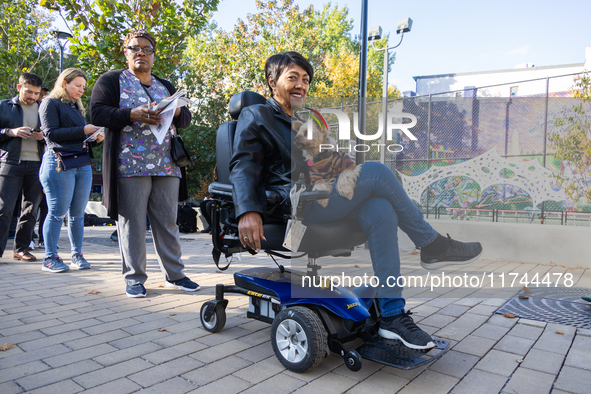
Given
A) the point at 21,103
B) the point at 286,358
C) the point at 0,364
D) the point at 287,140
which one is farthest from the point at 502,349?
the point at 21,103

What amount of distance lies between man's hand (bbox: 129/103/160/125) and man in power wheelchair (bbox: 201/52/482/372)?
→ 3.95 feet

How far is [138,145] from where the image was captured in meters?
3.28

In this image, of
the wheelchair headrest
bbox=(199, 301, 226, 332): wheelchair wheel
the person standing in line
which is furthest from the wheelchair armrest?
the person standing in line

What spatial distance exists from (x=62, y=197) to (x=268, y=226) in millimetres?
3164

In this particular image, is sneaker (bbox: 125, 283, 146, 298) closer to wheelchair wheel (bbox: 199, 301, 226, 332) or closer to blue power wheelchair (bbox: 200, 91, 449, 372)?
wheelchair wheel (bbox: 199, 301, 226, 332)

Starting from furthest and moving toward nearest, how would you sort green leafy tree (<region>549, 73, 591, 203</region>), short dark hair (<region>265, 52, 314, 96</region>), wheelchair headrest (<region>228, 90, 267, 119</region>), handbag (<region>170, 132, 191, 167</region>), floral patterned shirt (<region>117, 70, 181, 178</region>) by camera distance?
green leafy tree (<region>549, 73, 591, 203</region>), handbag (<region>170, 132, 191, 167</region>), floral patterned shirt (<region>117, 70, 181, 178</region>), wheelchair headrest (<region>228, 90, 267, 119</region>), short dark hair (<region>265, 52, 314, 96</region>)

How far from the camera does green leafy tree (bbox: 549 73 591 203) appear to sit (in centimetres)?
465

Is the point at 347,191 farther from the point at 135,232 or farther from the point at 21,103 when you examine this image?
the point at 21,103

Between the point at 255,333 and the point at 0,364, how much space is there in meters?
1.31

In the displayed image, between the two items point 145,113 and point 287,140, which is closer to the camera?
point 287,140

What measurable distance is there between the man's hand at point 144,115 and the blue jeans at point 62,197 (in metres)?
1.66

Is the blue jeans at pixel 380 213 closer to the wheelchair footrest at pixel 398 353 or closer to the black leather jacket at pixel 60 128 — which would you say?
the wheelchair footrest at pixel 398 353

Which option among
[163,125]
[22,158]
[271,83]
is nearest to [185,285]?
[163,125]

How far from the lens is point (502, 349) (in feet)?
7.39
